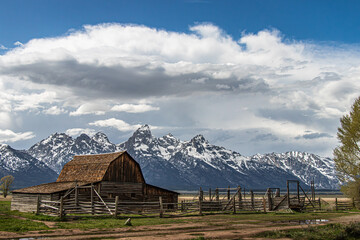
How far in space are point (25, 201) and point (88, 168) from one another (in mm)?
9243

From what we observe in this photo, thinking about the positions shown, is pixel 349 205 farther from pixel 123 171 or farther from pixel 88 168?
pixel 88 168

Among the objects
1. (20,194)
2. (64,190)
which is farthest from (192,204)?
(20,194)

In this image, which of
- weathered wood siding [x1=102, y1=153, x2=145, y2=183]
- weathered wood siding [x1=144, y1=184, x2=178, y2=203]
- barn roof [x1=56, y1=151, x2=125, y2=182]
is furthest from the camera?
weathered wood siding [x1=144, y1=184, x2=178, y2=203]

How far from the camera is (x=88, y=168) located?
5044 centimetres

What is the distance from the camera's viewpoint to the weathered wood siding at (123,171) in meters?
48.2

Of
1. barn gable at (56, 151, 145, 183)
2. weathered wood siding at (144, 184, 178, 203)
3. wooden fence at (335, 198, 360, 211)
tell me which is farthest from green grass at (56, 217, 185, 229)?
wooden fence at (335, 198, 360, 211)

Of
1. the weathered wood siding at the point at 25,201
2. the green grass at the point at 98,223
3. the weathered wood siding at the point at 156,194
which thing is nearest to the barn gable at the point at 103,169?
the weathered wood siding at the point at 156,194

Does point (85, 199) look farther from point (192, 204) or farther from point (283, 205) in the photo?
point (283, 205)

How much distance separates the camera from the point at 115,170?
161 ft

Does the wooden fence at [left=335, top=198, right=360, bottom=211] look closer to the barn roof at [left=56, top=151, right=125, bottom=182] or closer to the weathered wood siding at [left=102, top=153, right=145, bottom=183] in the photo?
the weathered wood siding at [left=102, top=153, right=145, bottom=183]

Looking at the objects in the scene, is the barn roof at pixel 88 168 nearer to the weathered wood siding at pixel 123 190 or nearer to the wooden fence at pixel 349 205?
the weathered wood siding at pixel 123 190

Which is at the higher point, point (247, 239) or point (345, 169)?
point (345, 169)

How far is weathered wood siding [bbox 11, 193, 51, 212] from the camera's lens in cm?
4253

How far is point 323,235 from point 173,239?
8418 mm
